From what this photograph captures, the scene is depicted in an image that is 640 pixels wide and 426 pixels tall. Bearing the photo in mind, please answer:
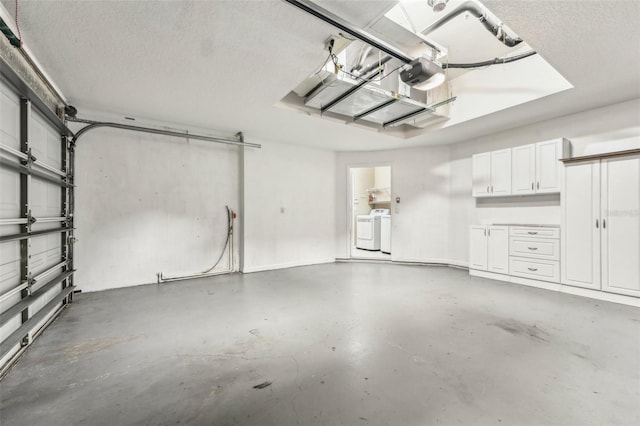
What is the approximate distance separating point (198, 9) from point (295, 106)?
6.15 ft

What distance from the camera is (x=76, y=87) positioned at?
2898mm

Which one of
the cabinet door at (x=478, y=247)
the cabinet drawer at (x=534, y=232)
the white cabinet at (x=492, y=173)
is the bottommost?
the cabinet door at (x=478, y=247)

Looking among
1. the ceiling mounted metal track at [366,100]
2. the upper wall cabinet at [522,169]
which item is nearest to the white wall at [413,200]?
the upper wall cabinet at [522,169]

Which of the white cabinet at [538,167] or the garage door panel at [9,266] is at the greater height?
the white cabinet at [538,167]

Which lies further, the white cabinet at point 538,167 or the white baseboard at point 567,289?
the white cabinet at point 538,167

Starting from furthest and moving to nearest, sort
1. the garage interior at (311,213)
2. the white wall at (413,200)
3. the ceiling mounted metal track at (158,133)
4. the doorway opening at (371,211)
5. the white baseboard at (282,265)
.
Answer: the doorway opening at (371,211) → the white wall at (413,200) → the white baseboard at (282,265) → the ceiling mounted metal track at (158,133) → the garage interior at (311,213)

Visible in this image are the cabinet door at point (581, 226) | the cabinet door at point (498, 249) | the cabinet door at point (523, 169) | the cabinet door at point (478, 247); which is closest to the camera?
the cabinet door at point (581, 226)

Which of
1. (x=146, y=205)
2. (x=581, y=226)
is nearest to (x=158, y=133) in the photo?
(x=146, y=205)

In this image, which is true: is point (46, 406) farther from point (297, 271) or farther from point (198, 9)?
point (297, 271)

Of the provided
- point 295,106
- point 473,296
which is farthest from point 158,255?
point 473,296

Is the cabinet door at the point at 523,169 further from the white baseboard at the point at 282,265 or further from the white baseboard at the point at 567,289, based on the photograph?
the white baseboard at the point at 282,265

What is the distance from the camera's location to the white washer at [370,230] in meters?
7.22

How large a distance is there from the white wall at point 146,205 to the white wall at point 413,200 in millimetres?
2400

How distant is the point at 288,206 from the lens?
17.1 feet
